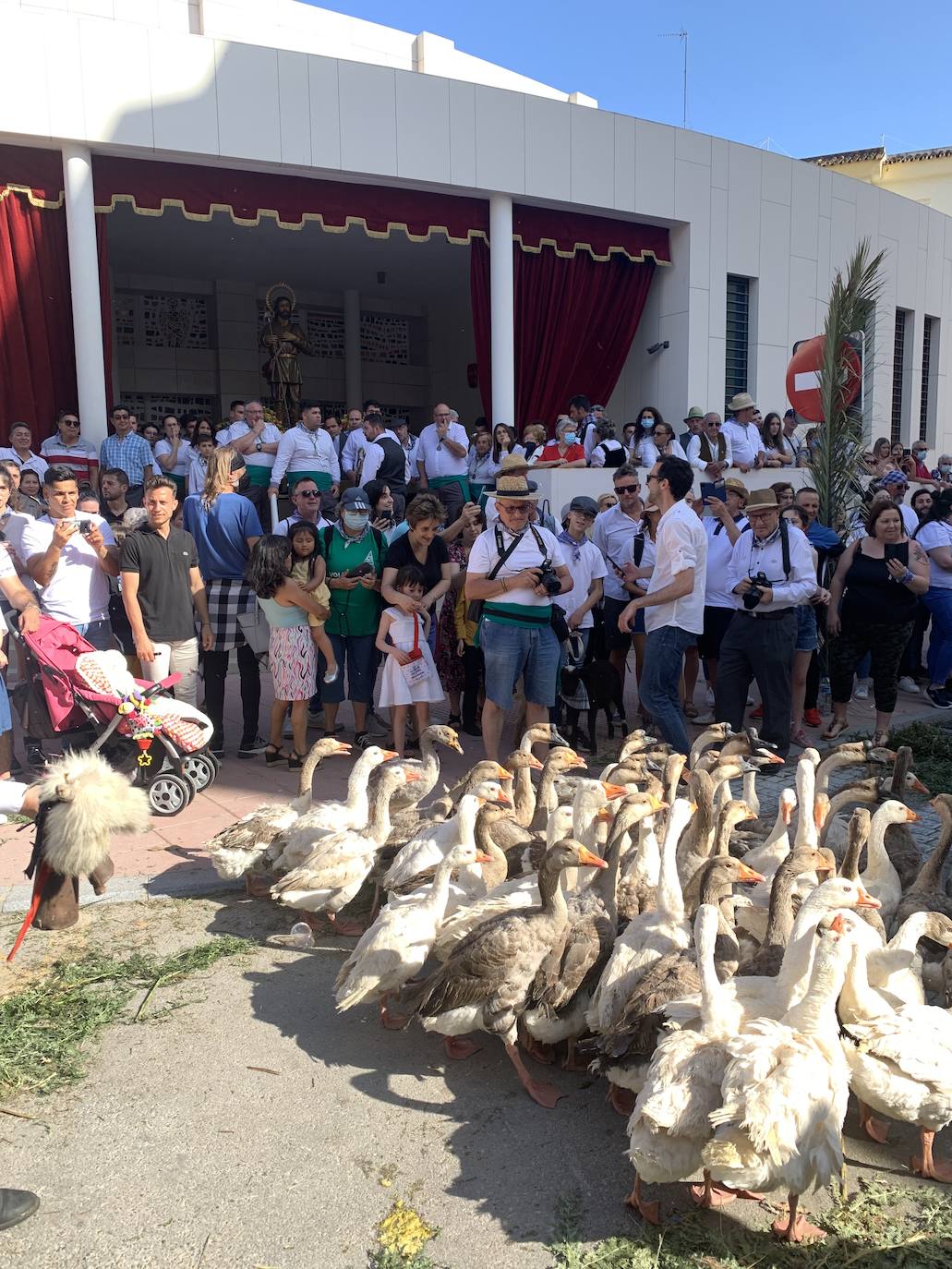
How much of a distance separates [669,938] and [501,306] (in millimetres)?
13084

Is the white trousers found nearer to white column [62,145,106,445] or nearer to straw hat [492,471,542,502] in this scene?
straw hat [492,471,542,502]

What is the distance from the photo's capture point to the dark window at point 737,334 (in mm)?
17969

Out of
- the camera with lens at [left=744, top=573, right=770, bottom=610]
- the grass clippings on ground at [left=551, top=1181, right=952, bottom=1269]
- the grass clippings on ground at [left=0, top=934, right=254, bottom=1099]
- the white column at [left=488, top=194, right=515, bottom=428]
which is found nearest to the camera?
the grass clippings on ground at [left=551, top=1181, right=952, bottom=1269]

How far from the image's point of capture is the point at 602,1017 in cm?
387

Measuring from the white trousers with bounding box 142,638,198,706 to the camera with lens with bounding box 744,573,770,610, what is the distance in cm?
415

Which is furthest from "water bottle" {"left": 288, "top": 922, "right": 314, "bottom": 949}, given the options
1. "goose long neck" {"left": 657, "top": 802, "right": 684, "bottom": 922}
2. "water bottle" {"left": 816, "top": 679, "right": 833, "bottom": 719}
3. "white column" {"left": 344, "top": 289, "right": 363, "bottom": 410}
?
"white column" {"left": 344, "top": 289, "right": 363, "bottom": 410}

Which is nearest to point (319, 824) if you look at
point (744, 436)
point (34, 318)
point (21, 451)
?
point (21, 451)

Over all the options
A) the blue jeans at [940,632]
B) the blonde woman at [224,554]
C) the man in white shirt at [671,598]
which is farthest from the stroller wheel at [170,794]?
the blue jeans at [940,632]

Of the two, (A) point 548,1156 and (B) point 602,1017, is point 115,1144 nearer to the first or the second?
(A) point 548,1156

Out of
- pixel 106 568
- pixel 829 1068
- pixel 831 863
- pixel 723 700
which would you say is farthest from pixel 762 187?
pixel 829 1068

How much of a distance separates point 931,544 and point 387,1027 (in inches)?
321

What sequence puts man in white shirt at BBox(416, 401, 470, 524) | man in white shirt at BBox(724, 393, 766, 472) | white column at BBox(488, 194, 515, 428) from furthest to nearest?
white column at BBox(488, 194, 515, 428), man in white shirt at BBox(724, 393, 766, 472), man in white shirt at BBox(416, 401, 470, 524)

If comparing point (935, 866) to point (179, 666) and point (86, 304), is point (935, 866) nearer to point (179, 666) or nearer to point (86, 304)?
point (179, 666)

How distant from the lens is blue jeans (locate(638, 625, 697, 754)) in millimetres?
6941
